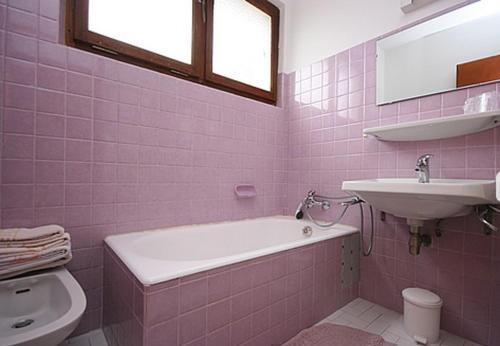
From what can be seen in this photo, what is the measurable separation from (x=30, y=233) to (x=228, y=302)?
91cm

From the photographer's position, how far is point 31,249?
1.05 m

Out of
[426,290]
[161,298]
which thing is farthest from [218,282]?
[426,290]

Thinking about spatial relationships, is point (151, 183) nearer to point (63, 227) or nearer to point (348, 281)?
point (63, 227)

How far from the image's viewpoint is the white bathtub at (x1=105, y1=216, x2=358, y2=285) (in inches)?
37.9

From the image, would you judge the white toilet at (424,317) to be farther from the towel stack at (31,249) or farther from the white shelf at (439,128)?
the towel stack at (31,249)

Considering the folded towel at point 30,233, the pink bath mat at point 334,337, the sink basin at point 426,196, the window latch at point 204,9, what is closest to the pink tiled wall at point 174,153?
the folded towel at point 30,233

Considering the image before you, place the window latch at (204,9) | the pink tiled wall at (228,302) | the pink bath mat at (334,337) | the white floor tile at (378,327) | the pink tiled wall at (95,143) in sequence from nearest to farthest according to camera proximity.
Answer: the pink tiled wall at (228,302) < the pink tiled wall at (95,143) < the pink bath mat at (334,337) < the white floor tile at (378,327) < the window latch at (204,9)

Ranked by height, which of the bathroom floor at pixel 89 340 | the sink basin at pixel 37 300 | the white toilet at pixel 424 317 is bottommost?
the bathroom floor at pixel 89 340

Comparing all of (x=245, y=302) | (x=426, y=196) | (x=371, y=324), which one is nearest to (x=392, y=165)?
(x=426, y=196)

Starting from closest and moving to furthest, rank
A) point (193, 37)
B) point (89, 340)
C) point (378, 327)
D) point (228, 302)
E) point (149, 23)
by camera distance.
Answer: point (228, 302) < point (89, 340) < point (378, 327) < point (149, 23) < point (193, 37)

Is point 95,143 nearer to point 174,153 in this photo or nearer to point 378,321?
point 174,153

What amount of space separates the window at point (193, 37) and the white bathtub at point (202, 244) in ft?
3.51

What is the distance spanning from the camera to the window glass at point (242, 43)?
1.96 m

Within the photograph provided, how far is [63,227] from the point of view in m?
1.29
